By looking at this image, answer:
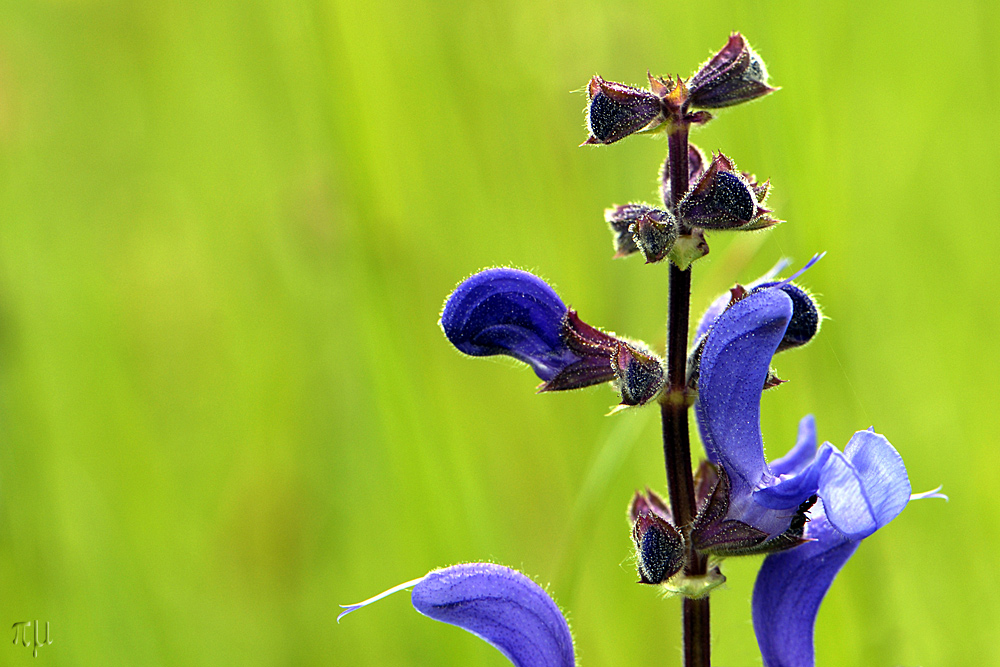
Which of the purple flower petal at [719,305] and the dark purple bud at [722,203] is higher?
the dark purple bud at [722,203]

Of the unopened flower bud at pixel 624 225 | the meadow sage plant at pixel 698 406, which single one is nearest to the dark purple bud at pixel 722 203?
the meadow sage plant at pixel 698 406

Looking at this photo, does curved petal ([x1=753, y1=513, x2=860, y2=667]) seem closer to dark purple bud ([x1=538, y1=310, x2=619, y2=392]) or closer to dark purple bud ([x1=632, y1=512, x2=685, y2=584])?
dark purple bud ([x1=632, y1=512, x2=685, y2=584])

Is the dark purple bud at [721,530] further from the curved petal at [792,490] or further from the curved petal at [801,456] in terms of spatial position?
the curved petal at [801,456]

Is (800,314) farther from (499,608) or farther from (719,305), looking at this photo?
(499,608)

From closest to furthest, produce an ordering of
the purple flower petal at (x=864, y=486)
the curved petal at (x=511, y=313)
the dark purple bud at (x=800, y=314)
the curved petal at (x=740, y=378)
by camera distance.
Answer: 1. the purple flower petal at (x=864, y=486)
2. the curved petal at (x=740, y=378)
3. the dark purple bud at (x=800, y=314)
4. the curved petal at (x=511, y=313)

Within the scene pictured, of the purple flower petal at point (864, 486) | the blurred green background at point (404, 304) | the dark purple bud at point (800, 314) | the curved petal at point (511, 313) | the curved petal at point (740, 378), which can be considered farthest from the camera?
the blurred green background at point (404, 304)

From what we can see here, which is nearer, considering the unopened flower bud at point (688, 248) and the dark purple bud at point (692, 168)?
the unopened flower bud at point (688, 248)

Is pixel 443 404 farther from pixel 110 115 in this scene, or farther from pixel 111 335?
pixel 110 115
